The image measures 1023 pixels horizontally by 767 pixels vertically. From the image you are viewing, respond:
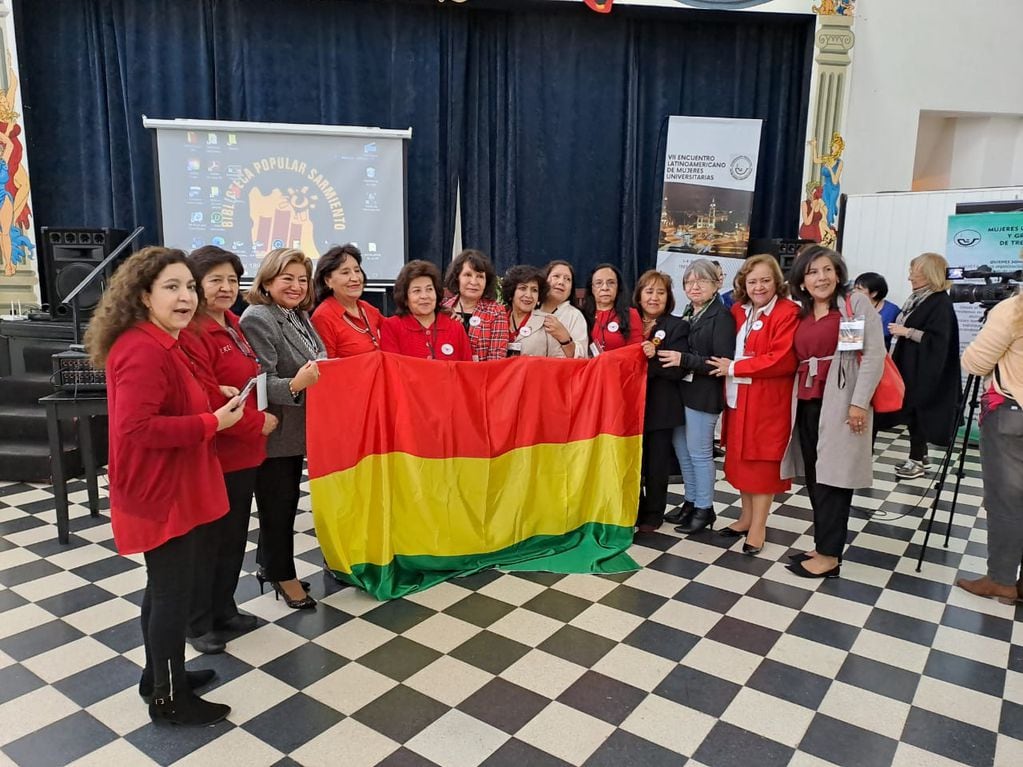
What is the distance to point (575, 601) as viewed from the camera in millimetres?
3000

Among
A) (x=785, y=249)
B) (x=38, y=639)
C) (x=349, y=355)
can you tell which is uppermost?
(x=785, y=249)

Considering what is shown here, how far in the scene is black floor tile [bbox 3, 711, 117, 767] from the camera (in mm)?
2031

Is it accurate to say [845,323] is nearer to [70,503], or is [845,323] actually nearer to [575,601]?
[575,601]

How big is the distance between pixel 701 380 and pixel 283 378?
2.01 metres

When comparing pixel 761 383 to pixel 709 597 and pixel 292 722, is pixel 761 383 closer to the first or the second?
pixel 709 597

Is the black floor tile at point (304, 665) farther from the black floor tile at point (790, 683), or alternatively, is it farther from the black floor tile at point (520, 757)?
the black floor tile at point (790, 683)

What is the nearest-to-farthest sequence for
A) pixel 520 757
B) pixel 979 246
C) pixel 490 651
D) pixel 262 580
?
pixel 520 757
pixel 490 651
pixel 262 580
pixel 979 246

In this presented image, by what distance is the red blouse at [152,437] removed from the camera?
1886mm

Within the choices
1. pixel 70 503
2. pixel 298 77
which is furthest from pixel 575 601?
pixel 298 77

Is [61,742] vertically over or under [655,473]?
under

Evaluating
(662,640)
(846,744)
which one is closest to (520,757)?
(662,640)

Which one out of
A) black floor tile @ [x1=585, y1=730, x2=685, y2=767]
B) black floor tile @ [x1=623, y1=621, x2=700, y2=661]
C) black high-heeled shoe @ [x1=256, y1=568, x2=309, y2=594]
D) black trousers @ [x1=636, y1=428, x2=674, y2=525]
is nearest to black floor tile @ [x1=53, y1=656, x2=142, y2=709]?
black high-heeled shoe @ [x1=256, y1=568, x2=309, y2=594]

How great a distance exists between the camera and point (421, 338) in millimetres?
3223

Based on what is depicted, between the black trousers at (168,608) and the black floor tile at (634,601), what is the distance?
5.36 ft
